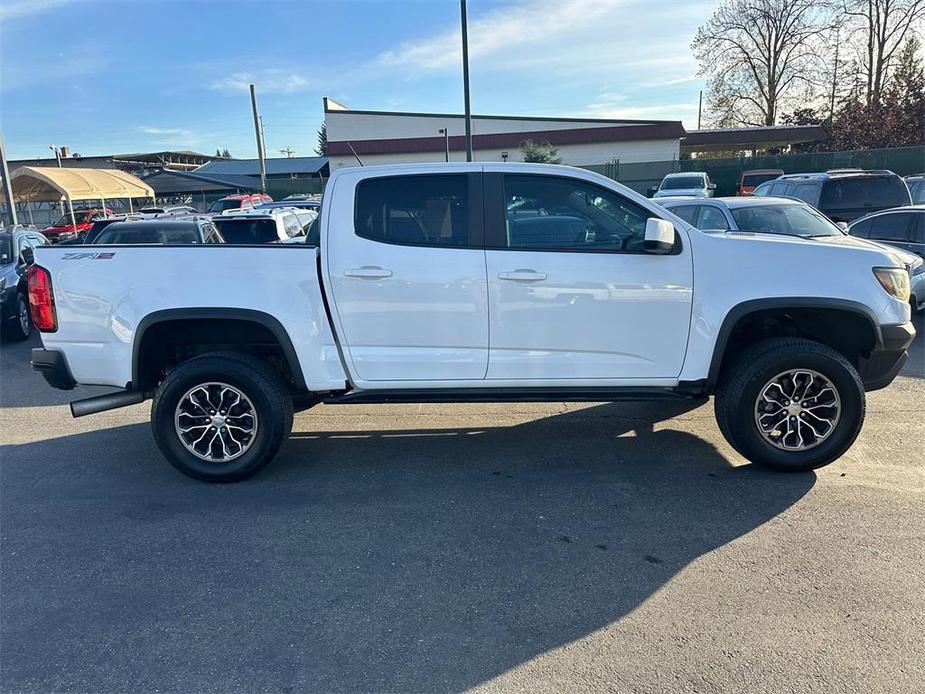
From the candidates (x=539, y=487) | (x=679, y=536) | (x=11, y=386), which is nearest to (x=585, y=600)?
(x=679, y=536)

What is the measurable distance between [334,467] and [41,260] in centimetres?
240

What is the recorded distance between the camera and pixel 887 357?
4297mm

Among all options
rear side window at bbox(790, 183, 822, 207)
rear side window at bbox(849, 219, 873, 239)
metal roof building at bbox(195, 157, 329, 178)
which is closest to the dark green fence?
rear side window at bbox(790, 183, 822, 207)

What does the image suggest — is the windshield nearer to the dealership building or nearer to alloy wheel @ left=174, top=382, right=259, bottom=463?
the dealership building

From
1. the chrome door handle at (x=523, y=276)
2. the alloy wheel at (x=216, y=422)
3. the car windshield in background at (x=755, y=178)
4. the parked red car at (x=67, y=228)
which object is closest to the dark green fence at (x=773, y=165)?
the car windshield in background at (x=755, y=178)

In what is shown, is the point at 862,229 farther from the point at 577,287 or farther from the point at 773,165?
the point at 773,165

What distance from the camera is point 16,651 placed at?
2.77 meters

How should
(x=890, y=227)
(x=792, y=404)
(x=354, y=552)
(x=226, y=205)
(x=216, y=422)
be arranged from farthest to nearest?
(x=226, y=205) → (x=890, y=227) → (x=216, y=422) → (x=792, y=404) → (x=354, y=552)

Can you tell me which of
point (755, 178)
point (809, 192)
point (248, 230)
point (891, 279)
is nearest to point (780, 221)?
point (809, 192)

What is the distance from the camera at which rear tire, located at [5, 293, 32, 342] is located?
31.4 ft

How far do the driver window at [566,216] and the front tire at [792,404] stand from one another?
1.15m

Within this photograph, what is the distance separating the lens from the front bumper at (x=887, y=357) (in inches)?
163

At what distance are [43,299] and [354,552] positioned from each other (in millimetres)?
2714

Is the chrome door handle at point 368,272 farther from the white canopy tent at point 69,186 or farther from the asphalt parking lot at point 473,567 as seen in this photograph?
the white canopy tent at point 69,186
